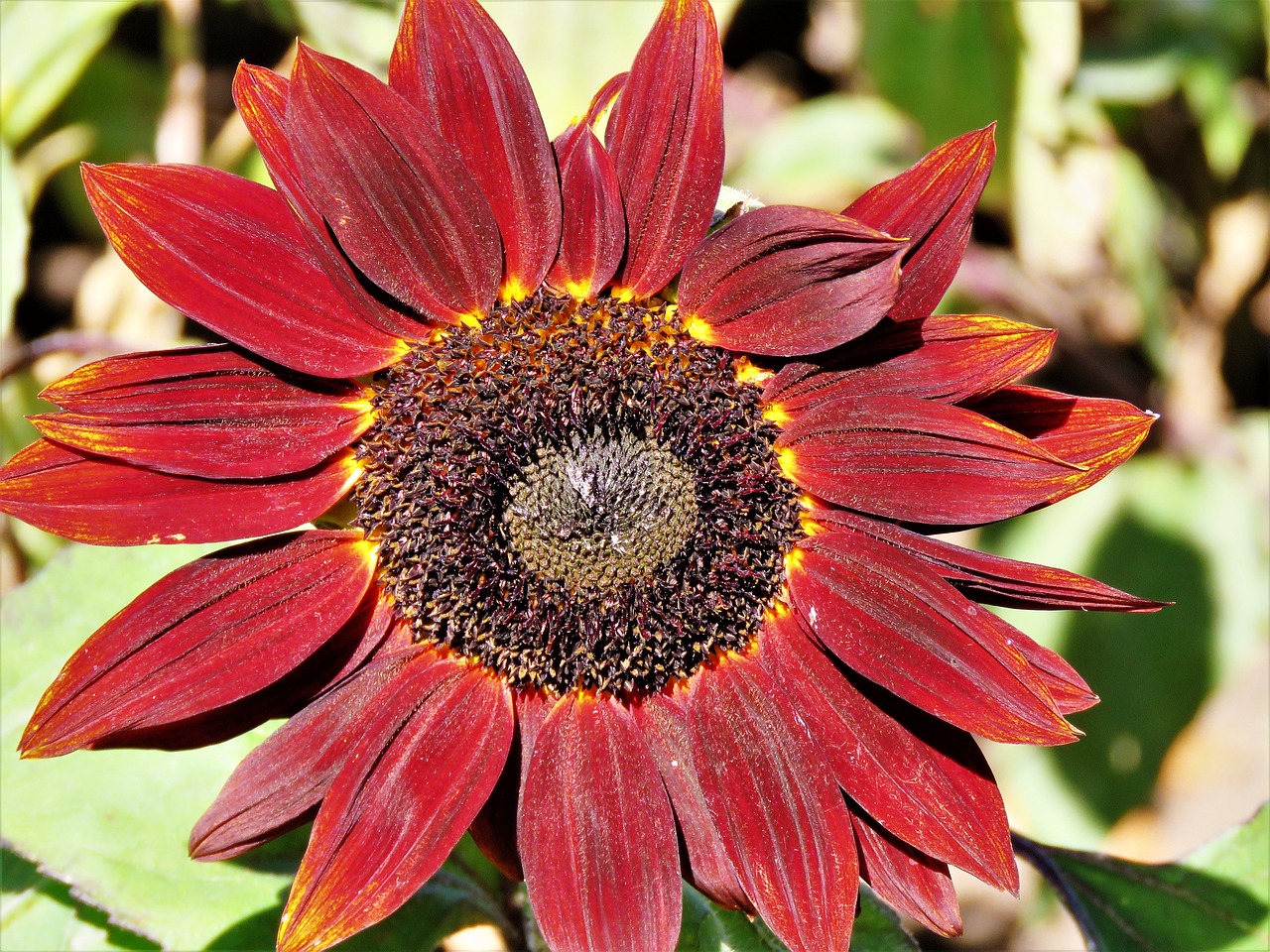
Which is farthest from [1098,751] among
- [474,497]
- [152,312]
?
[152,312]

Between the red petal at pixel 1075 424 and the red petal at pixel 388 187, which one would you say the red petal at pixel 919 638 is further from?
the red petal at pixel 388 187

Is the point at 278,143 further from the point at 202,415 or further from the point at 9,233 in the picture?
the point at 9,233

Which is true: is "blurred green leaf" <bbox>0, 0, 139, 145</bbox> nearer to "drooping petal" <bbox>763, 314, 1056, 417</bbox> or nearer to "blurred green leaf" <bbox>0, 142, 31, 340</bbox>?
"blurred green leaf" <bbox>0, 142, 31, 340</bbox>

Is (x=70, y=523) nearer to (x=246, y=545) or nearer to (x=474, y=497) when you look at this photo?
(x=246, y=545)

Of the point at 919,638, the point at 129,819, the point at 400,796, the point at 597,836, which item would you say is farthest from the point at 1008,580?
the point at 129,819

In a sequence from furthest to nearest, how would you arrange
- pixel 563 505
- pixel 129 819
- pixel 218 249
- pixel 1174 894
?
pixel 1174 894 < pixel 129 819 < pixel 563 505 < pixel 218 249

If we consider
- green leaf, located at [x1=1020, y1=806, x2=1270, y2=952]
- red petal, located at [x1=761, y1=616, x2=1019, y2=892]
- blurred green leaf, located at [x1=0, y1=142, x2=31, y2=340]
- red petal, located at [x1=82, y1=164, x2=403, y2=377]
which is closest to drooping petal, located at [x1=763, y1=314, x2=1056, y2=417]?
red petal, located at [x1=761, y1=616, x2=1019, y2=892]
